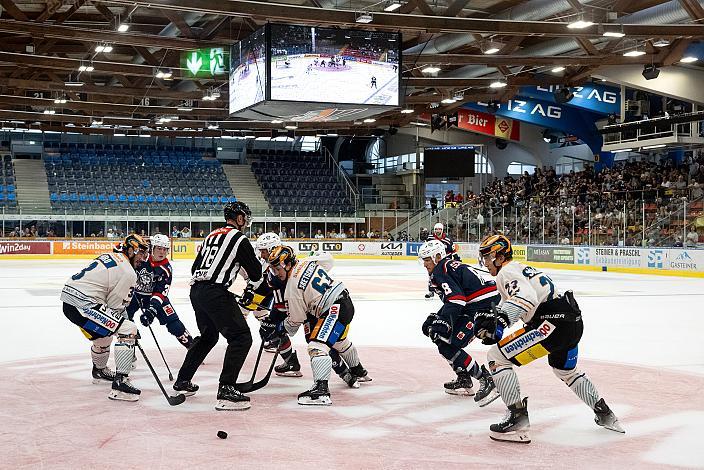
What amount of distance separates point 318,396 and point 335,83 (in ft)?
26.2

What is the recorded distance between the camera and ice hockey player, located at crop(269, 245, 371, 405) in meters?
5.89

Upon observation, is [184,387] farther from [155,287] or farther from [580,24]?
[580,24]

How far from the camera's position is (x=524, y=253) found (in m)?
27.1

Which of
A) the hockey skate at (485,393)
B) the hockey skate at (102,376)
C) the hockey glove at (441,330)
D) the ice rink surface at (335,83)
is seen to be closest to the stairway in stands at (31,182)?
the ice rink surface at (335,83)

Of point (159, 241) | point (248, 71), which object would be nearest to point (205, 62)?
point (248, 71)

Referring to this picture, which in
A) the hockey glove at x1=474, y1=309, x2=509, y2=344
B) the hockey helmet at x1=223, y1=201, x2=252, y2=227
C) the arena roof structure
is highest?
the arena roof structure

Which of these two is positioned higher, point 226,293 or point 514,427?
point 226,293

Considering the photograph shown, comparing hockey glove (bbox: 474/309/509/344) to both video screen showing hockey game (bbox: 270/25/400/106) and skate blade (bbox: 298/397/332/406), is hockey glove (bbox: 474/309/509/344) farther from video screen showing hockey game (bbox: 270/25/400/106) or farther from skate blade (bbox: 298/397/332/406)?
video screen showing hockey game (bbox: 270/25/400/106)

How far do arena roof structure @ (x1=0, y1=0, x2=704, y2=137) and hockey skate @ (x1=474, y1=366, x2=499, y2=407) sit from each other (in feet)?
27.1

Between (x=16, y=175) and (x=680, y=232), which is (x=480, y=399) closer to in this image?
(x=680, y=232)

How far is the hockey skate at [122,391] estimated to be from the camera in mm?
5863

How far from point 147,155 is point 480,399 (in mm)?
40596

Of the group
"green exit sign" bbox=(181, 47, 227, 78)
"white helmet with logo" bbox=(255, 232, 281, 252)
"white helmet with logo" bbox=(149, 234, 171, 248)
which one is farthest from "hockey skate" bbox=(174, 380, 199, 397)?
"green exit sign" bbox=(181, 47, 227, 78)

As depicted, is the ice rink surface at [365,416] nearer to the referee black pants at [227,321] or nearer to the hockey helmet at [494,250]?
the referee black pants at [227,321]
